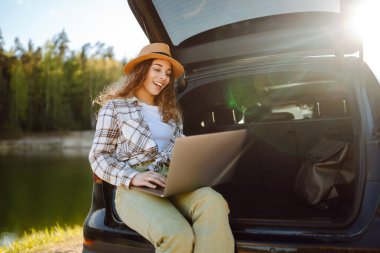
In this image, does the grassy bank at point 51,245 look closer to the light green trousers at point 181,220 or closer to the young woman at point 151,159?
the young woman at point 151,159

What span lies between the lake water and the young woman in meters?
4.87

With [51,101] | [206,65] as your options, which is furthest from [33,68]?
[206,65]

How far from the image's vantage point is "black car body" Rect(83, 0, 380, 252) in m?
1.52

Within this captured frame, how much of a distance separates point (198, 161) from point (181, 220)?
0.26 metres

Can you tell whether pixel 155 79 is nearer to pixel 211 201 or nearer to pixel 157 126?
pixel 157 126

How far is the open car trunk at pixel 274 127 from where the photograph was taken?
5.87ft

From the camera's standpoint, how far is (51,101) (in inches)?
1528

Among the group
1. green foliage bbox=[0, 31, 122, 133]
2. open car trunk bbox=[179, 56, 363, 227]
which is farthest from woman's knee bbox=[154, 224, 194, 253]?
green foliage bbox=[0, 31, 122, 133]

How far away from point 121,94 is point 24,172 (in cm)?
1459

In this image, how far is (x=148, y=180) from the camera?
5.57 feet

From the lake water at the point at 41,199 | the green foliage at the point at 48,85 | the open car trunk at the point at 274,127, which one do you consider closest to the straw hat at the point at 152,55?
the open car trunk at the point at 274,127

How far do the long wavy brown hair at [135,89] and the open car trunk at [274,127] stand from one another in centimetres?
27

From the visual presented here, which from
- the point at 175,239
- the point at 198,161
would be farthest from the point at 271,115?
the point at 175,239

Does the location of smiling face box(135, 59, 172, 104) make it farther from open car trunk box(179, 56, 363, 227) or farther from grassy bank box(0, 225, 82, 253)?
grassy bank box(0, 225, 82, 253)
